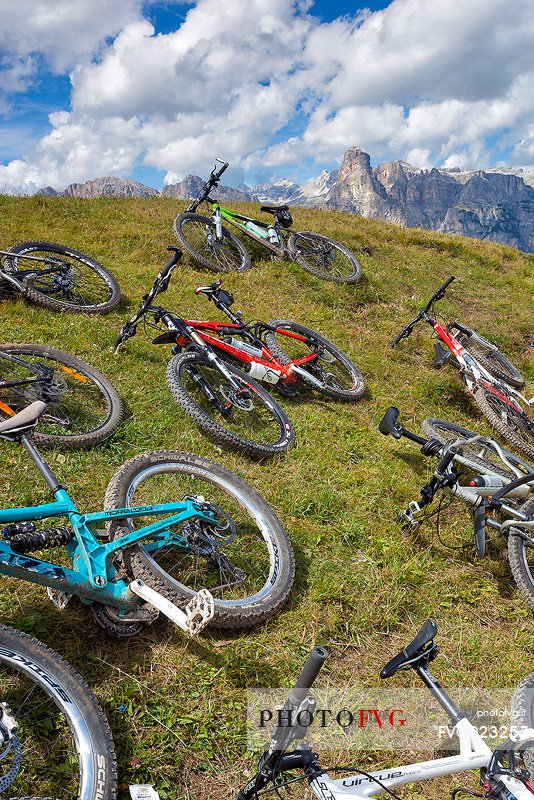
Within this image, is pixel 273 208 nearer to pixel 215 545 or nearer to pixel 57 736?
pixel 215 545

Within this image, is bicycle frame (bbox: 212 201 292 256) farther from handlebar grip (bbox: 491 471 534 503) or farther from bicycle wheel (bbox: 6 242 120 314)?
handlebar grip (bbox: 491 471 534 503)

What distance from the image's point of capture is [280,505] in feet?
17.0

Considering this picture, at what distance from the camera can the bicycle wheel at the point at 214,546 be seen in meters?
3.58

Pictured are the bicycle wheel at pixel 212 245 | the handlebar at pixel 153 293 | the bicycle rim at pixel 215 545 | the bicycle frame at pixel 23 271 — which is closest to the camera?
the bicycle rim at pixel 215 545

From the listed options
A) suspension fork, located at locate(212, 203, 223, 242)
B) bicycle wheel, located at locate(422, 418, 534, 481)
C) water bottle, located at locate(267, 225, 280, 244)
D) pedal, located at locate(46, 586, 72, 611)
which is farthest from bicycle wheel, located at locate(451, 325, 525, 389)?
pedal, located at locate(46, 586, 72, 611)

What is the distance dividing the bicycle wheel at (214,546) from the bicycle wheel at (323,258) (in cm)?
781

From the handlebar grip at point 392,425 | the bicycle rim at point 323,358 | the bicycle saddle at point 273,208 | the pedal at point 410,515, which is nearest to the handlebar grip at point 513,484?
the pedal at point 410,515

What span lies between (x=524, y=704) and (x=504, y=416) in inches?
202

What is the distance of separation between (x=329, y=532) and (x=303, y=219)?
12983 millimetres

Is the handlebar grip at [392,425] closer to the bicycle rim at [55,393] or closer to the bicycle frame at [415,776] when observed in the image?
the bicycle rim at [55,393]

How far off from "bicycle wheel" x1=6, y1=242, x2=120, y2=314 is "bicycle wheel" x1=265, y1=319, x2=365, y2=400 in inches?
114

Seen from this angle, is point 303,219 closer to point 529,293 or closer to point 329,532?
point 529,293

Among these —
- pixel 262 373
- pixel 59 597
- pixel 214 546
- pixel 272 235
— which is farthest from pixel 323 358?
pixel 59 597

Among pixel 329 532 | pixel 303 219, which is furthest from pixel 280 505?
pixel 303 219
